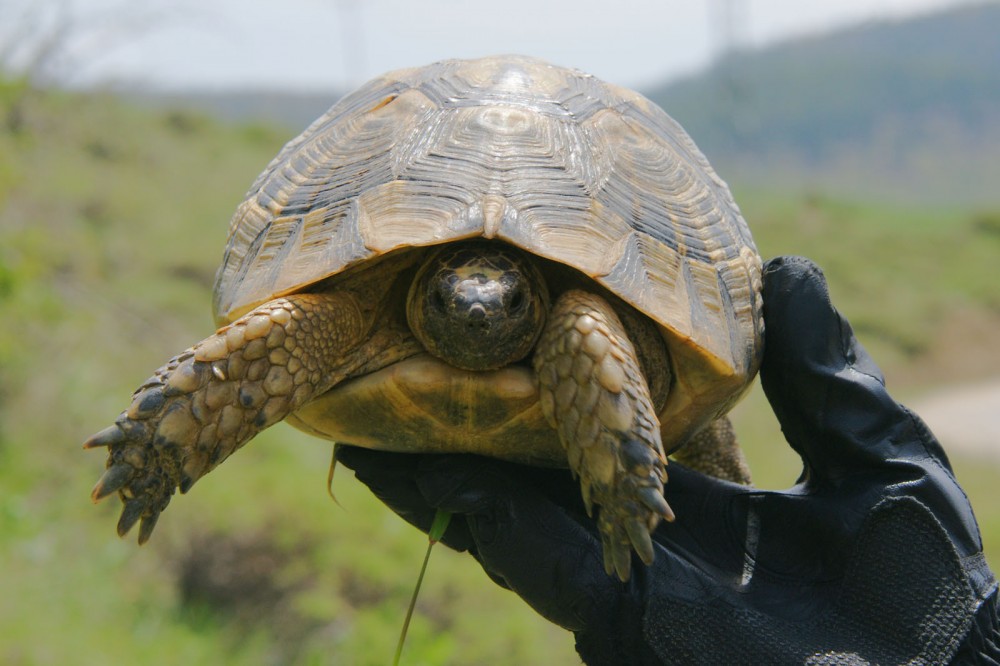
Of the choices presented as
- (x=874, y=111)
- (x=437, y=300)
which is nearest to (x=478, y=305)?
(x=437, y=300)

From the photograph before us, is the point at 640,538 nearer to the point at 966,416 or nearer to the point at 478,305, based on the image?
the point at 478,305

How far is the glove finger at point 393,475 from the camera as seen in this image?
2084mm

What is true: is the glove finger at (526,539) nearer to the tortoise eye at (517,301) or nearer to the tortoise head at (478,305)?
the tortoise head at (478,305)

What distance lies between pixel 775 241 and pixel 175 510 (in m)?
15.8

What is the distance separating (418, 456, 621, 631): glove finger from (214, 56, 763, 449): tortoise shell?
0.34 meters

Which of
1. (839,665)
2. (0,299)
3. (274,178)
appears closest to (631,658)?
(839,665)

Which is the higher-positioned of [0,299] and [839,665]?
[839,665]

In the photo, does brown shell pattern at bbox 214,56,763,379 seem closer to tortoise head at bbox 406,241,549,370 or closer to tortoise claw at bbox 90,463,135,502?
tortoise head at bbox 406,241,549,370

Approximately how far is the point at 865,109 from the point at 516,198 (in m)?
66.3

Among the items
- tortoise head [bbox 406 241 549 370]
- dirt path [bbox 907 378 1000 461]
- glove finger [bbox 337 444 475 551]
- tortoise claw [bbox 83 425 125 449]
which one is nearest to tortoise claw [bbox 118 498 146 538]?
tortoise claw [bbox 83 425 125 449]

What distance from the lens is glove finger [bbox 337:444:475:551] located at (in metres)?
2.08

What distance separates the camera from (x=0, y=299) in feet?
21.0

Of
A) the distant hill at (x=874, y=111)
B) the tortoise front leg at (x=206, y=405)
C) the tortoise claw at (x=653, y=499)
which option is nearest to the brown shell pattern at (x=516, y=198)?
the tortoise front leg at (x=206, y=405)

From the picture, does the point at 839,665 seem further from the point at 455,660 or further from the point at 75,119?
the point at 75,119
